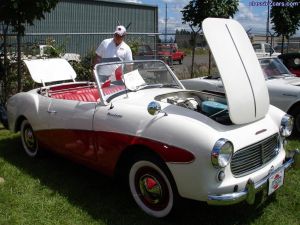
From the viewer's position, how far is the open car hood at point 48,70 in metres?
5.73

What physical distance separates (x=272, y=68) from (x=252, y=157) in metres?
4.22

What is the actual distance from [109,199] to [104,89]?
46.8 inches

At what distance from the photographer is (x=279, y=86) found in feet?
22.6

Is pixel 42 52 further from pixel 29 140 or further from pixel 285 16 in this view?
pixel 285 16

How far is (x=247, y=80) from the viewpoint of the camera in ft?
12.6

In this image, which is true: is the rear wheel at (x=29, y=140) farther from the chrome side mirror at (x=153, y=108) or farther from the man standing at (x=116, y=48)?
the chrome side mirror at (x=153, y=108)

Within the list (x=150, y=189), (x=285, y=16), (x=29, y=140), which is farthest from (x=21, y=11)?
(x=285, y=16)

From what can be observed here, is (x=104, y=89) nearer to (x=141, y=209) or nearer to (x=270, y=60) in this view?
(x=141, y=209)

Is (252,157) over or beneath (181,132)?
beneath

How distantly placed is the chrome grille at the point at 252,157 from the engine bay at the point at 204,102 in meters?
0.32

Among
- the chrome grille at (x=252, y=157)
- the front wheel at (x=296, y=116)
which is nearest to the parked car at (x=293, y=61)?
the front wheel at (x=296, y=116)

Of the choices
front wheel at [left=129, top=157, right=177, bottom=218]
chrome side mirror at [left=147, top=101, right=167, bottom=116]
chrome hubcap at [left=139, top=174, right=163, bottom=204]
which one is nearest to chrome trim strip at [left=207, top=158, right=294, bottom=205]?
front wheel at [left=129, top=157, right=177, bottom=218]

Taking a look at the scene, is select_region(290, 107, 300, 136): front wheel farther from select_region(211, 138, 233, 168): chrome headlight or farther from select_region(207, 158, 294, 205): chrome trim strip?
select_region(211, 138, 233, 168): chrome headlight

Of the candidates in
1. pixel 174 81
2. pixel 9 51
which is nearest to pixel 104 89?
pixel 174 81
